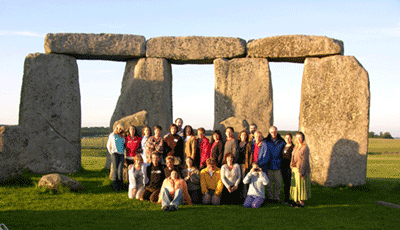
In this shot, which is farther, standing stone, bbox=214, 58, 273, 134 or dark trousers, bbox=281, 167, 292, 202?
standing stone, bbox=214, 58, 273, 134

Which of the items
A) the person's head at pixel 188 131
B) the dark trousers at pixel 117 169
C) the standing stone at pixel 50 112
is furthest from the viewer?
the standing stone at pixel 50 112

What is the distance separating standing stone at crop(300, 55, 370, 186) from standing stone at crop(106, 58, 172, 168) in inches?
160

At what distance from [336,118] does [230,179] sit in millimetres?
4971

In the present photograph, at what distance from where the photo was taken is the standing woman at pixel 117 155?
9.70 metres

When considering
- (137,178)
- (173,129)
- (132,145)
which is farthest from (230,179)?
(132,145)

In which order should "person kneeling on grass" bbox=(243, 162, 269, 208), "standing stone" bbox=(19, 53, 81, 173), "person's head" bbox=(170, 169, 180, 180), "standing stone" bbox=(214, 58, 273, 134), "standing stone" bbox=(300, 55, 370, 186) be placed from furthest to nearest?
"standing stone" bbox=(214, 58, 273, 134)
"standing stone" bbox=(19, 53, 81, 173)
"standing stone" bbox=(300, 55, 370, 186)
"person kneeling on grass" bbox=(243, 162, 269, 208)
"person's head" bbox=(170, 169, 180, 180)

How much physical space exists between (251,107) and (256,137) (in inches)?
151

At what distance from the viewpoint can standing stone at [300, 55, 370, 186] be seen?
39.2ft

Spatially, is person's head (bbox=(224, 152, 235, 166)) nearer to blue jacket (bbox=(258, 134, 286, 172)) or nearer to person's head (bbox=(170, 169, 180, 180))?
blue jacket (bbox=(258, 134, 286, 172))

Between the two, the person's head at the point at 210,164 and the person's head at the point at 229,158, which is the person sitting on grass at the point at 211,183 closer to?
the person's head at the point at 210,164

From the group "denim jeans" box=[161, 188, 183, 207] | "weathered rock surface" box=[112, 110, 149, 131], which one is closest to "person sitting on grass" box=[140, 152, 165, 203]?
"denim jeans" box=[161, 188, 183, 207]

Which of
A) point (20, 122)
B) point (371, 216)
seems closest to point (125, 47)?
point (20, 122)

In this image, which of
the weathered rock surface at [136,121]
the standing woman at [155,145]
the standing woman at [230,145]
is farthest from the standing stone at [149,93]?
the standing woman at [230,145]

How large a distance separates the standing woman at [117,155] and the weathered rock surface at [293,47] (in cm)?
492
